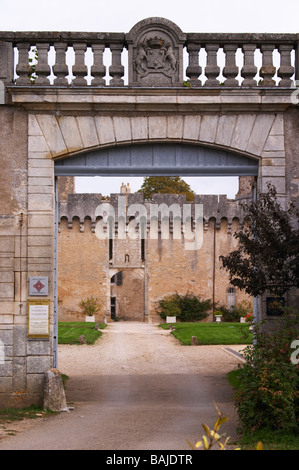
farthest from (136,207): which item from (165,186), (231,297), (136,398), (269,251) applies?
(269,251)

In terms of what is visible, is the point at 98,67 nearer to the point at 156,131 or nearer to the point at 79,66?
the point at 79,66

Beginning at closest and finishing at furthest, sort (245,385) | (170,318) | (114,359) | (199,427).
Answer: (245,385) → (199,427) → (114,359) → (170,318)

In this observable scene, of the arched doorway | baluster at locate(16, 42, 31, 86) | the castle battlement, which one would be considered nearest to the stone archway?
the castle battlement

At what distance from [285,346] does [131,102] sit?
4.24m

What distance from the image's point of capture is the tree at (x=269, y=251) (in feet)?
27.2

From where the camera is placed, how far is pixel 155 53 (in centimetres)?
970

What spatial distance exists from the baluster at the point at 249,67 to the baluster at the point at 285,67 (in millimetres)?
415

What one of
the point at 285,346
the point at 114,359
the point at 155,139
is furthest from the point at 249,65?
the point at 114,359

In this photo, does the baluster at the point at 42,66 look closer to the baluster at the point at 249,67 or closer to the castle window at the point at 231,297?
the baluster at the point at 249,67

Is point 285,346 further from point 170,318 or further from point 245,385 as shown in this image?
point 170,318

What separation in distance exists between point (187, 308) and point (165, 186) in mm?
12252

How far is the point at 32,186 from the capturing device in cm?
966

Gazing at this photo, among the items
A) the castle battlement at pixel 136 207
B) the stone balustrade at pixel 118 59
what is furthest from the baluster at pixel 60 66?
the castle battlement at pixel 136 207

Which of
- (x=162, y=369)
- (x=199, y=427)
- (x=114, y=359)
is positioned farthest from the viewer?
(x=114, y=359)
